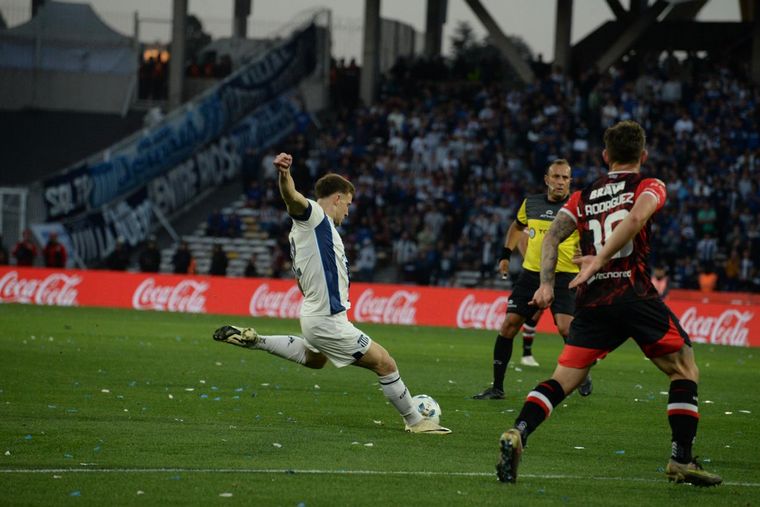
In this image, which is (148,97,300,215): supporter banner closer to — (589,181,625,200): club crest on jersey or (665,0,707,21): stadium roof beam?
(665,0,707,21): stadium roof beam

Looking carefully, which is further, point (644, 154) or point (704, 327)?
point (704, 327)

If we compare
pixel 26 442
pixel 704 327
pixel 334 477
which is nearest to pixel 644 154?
pixel 334 477

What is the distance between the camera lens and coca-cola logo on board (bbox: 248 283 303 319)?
94.6 feet

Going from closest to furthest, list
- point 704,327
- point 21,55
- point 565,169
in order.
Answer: point 565,169 < point 704,327 < point 21,55

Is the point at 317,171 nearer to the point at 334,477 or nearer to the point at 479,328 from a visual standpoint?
the point at 479,328

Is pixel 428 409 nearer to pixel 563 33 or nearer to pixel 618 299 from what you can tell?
pixel 618 299

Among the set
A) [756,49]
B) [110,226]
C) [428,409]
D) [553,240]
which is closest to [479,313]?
[110,226]

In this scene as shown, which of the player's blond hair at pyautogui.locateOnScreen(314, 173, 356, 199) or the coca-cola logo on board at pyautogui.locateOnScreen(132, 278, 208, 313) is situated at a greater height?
the player's blond hair at pyautogui.locateOnScreen(314, 173, 356, 199)

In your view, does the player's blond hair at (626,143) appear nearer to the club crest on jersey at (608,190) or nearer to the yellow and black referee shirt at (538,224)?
the club crest on jersey at (608,190)

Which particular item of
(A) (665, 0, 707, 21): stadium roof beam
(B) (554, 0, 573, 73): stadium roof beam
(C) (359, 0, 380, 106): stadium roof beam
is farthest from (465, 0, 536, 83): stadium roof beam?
(A) (665, 0, 707, 21): stadium roof beam

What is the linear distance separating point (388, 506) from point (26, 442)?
3.15 meters

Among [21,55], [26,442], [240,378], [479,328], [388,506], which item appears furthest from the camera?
[21,55]

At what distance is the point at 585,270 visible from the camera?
25.0ft

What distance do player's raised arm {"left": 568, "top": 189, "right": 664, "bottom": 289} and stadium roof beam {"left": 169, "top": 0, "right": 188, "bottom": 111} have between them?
34870mm
